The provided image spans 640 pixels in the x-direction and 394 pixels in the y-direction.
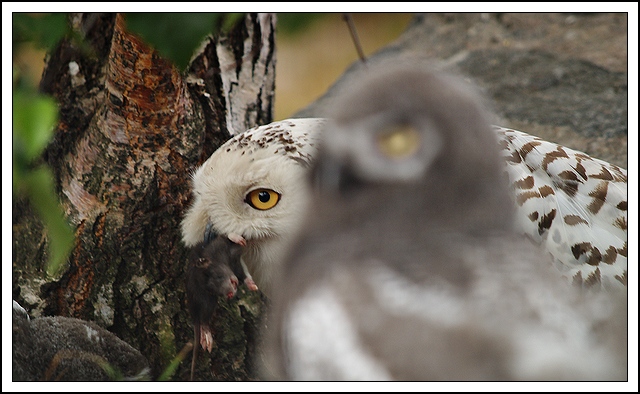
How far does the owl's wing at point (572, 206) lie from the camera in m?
1.33

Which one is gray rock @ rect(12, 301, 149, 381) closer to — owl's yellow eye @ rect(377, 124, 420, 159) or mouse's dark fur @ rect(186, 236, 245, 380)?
mouse's dark fur @ rect(186, 236, 245, 380)

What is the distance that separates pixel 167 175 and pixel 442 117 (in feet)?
3.02

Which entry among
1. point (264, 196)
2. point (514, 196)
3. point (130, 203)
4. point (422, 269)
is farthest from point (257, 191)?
point (422, 269)

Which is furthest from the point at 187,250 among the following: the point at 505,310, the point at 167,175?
the point at 505,310

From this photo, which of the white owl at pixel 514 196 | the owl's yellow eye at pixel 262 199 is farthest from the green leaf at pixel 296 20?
the owl's yellow eye at pixel 262 199

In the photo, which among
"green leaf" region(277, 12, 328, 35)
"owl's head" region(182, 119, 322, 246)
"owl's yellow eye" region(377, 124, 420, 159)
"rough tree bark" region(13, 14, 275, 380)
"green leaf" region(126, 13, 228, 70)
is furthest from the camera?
"rough tree bark" region(13, 14, 275, 380)

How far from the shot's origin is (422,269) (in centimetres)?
80

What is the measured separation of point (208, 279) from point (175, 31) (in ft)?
2.90

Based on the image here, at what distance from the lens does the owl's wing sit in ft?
4.36

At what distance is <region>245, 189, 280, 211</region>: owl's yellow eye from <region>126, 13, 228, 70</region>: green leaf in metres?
0.68

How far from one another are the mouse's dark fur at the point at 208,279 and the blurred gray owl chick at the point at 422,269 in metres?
0.54

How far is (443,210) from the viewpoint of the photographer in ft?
2.80

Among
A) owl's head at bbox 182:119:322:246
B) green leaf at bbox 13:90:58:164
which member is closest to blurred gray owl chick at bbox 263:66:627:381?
green leaf at bbox 13:90:58:164

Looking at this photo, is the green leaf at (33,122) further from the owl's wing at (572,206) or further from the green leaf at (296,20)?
the owl's wing at (572,206)
